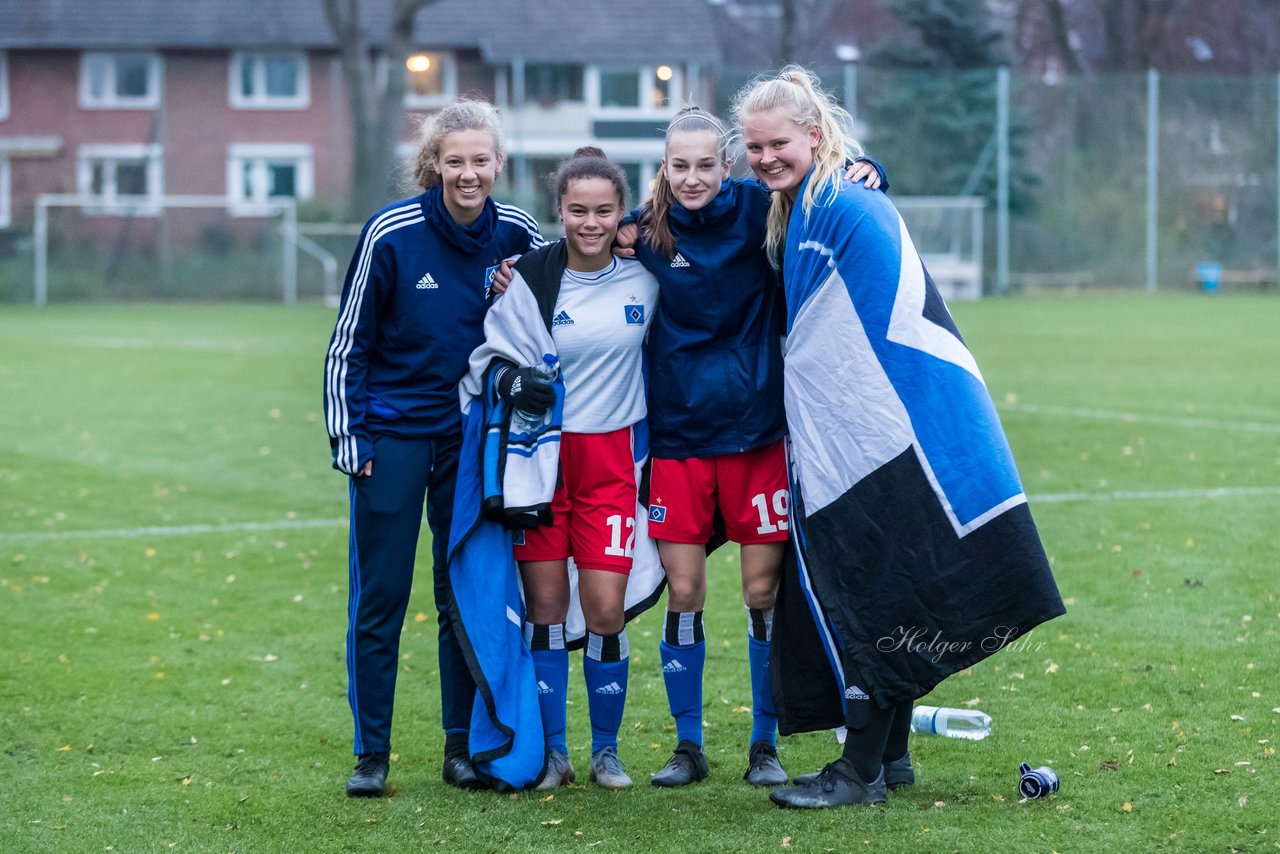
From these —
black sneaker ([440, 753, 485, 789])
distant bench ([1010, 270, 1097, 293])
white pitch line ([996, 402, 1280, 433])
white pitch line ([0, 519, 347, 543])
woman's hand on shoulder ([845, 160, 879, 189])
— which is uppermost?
distant bench ([1010, 270, 1097, 293])

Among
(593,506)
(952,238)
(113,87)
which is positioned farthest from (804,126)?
(113,87)

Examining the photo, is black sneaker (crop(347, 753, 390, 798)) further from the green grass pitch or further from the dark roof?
the dark roof

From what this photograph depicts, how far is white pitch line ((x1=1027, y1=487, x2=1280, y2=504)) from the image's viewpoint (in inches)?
382

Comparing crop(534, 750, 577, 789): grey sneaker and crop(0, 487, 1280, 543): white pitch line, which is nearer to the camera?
crop(534, 750, 577, 789): grey sneaker

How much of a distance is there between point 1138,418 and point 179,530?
789cm

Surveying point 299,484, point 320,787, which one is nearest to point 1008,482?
point 320,787

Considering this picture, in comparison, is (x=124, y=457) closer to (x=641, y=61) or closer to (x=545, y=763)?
(x=545, y=763)

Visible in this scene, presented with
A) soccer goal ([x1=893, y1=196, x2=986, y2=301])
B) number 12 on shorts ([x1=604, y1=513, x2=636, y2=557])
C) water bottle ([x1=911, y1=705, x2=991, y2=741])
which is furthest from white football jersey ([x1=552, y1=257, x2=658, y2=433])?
soccer goal ([x1=893, y1=196, x2=986, y2=301])

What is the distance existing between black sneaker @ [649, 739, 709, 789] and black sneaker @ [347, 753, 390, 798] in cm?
80

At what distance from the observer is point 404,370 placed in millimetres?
4906

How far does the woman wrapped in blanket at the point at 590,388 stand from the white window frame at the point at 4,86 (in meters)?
44.1

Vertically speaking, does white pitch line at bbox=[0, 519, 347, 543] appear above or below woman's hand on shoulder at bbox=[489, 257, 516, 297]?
below

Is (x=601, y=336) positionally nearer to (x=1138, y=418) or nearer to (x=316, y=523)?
(x=316, y=523)

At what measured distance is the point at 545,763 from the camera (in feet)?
16.4
